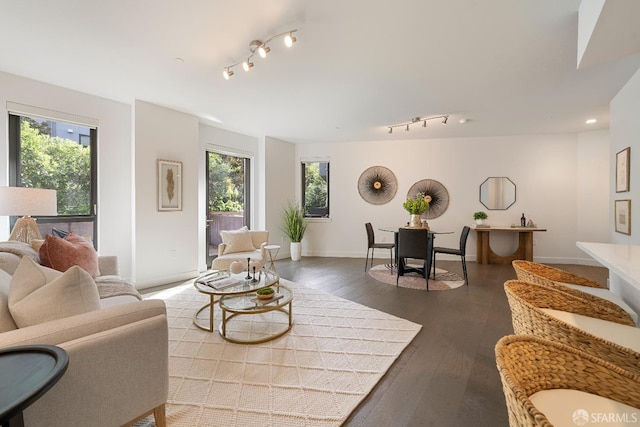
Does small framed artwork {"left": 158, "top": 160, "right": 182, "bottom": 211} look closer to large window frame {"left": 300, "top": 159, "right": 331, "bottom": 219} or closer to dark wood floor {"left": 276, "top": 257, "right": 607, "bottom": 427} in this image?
dark wood floor {"left": 276, "top": 257, "right": 607, "bottom": 427}

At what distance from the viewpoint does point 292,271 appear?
5.21 m

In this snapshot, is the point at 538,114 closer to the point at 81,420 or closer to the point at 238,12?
the point at 238,12

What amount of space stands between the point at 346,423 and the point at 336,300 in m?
2.00

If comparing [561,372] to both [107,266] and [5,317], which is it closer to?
[5,317]

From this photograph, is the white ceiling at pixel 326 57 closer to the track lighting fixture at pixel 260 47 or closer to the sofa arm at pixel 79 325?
the track lighting fixture at pixel 260 47

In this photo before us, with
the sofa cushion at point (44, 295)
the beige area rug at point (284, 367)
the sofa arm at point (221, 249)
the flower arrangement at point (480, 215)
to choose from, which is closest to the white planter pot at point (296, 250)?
the sofa arm at point (221, 249)

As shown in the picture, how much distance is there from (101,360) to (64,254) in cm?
177

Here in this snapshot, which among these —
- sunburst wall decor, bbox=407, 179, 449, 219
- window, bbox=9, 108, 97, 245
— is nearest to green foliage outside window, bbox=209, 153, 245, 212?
window, bbox=9, 108, 97, 245

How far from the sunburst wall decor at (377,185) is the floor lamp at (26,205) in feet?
17.4

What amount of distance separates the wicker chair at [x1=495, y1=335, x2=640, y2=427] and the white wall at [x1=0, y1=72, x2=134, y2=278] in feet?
15.3

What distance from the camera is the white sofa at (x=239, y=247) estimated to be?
413 cm

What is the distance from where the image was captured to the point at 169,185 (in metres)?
4.32

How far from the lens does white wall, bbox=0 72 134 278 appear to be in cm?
363

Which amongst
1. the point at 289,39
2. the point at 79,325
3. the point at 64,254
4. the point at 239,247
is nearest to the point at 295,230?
the point at 239,247
